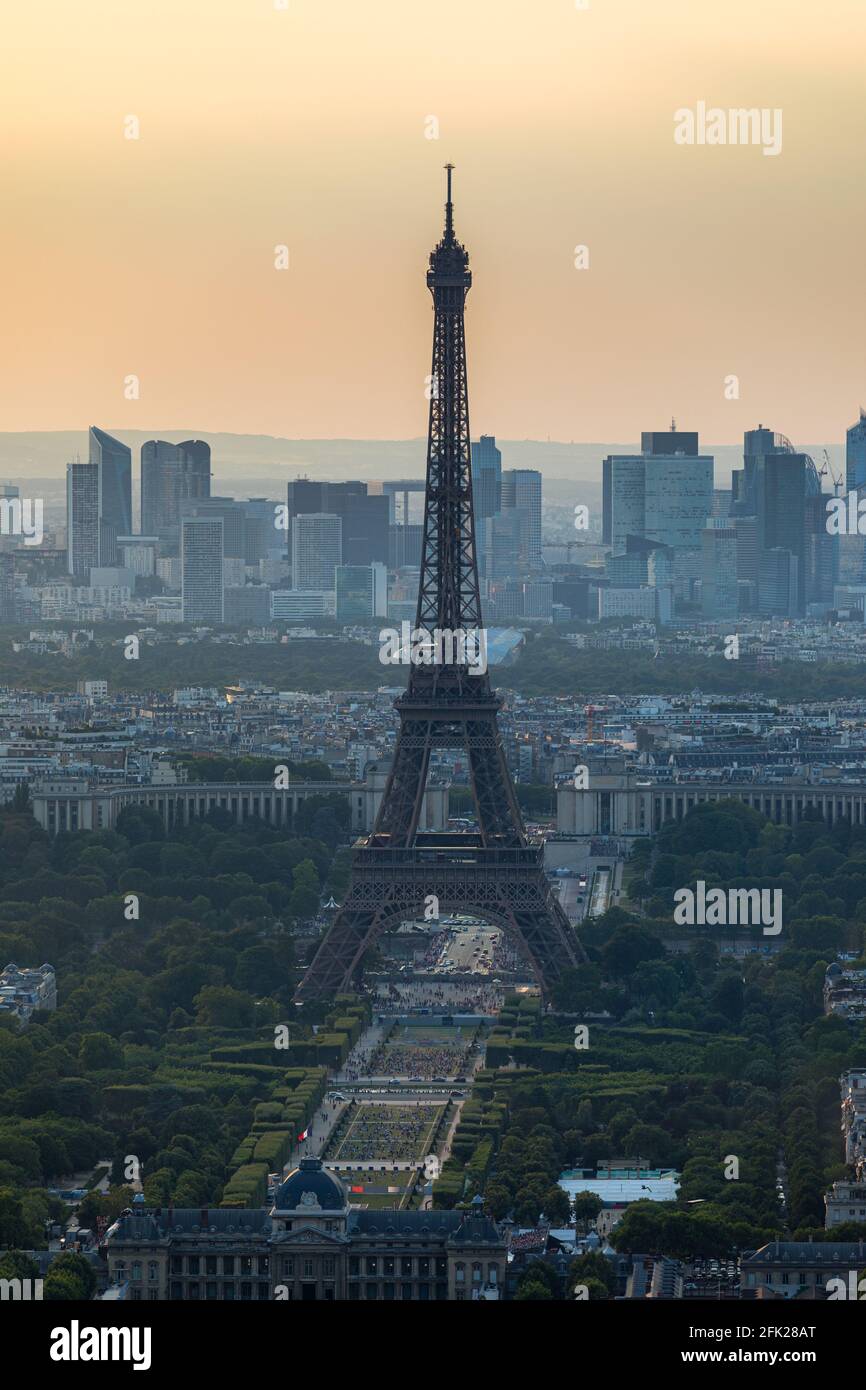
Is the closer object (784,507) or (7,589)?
(7,589)

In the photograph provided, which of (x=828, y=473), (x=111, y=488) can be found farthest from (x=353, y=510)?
(x=828, y=473)

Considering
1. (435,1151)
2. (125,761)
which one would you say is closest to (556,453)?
(125,761)

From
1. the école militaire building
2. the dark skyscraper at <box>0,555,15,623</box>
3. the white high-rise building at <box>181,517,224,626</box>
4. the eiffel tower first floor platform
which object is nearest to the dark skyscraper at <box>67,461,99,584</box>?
the dark skyscraper at <box>0,555,15,623</box>

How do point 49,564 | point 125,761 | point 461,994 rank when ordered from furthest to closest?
point 49,564
point 125,761
point 461,994

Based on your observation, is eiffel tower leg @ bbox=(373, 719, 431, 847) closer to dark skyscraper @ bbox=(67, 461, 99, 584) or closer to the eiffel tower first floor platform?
the eiffel tower first floor platform

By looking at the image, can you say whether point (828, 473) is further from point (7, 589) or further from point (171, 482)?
point (7, 589)
